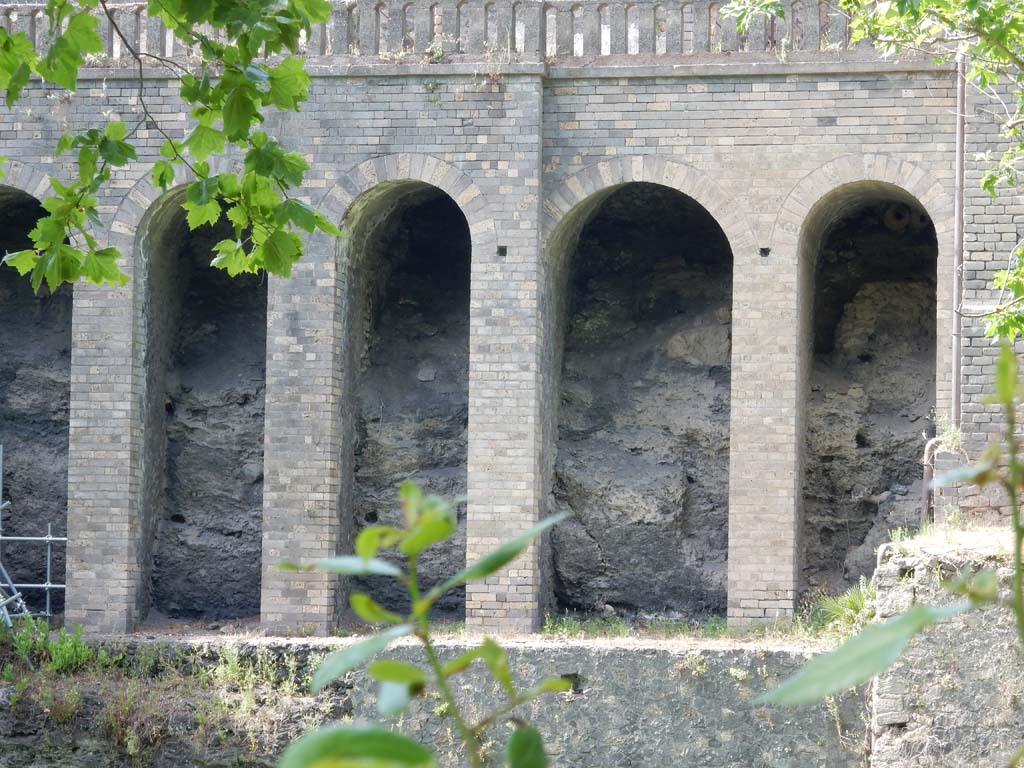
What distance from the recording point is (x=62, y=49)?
618 cm

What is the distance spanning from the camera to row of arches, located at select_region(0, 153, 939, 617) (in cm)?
1521

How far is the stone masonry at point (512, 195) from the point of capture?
1398 cm

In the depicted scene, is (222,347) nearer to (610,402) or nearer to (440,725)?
(610,402)

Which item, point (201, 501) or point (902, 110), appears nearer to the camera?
point (902, 110)

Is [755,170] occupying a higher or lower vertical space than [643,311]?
higher

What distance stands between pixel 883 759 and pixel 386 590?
608 cm

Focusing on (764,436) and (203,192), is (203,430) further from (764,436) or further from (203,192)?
(203,192)

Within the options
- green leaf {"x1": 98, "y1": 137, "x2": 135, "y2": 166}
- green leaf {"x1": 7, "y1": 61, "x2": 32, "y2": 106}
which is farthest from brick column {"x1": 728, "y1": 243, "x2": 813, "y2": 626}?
green leaf {"x1": 7, "y1": 61, "x2": 32, "y2": 106}

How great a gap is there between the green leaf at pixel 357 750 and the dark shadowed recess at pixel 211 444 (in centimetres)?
1480

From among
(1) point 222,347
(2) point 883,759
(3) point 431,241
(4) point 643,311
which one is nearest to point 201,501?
(1) point 222,347

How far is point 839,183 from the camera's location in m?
14.0

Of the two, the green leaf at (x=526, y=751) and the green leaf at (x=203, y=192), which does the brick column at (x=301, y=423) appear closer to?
the green leaf at (x=203, y=192)

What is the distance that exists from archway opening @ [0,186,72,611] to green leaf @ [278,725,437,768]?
1543 cm

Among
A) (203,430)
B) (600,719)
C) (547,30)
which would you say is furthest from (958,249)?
(203,430)
